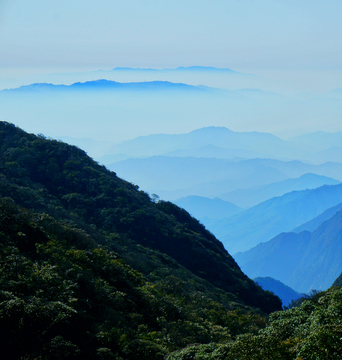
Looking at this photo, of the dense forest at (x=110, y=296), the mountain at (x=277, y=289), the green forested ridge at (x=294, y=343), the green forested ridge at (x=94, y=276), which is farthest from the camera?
the mountain at (x=277, y=289)

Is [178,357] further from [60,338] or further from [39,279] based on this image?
[39,279]

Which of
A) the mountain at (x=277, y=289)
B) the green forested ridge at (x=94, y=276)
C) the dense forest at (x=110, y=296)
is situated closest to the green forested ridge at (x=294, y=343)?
the dense forest at (x=110, y=296)

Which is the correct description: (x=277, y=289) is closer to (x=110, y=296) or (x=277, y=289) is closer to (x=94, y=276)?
(x=94, y=276)

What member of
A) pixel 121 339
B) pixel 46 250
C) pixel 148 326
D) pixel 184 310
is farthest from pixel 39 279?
pixel 184 310

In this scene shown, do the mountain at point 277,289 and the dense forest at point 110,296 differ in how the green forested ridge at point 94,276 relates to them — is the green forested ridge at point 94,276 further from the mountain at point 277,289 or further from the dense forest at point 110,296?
the mountain at point 277,289

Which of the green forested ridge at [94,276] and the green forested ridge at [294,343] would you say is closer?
the green forested ridge at [294,343]

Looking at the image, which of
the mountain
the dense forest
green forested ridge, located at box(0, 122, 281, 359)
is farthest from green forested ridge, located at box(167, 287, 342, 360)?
the mountain

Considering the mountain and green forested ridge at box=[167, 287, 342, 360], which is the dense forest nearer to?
green forested ridge at box=[167, 287, 342, 360]
